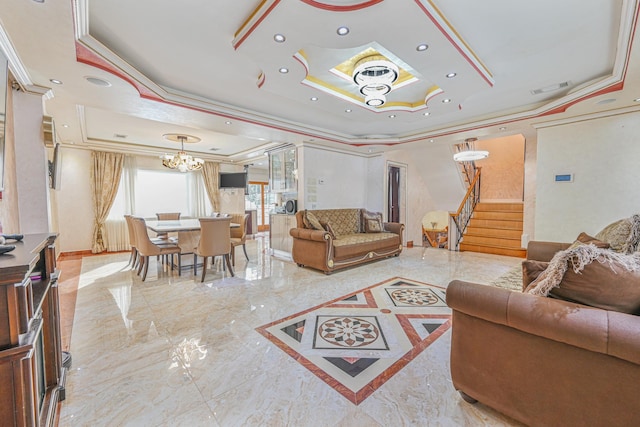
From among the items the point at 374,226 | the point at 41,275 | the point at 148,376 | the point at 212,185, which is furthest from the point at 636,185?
the point at 212,185

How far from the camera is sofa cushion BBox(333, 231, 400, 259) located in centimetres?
446

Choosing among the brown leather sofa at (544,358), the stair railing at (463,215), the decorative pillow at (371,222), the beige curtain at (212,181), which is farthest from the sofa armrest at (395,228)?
the beige curtain at (212,181)

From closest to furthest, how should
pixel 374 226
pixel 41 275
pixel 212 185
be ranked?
pixel 41 275, pixel 374 226, pixel 212 185

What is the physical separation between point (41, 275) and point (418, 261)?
5.29m

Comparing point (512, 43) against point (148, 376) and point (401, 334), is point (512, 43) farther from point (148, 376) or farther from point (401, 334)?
point (148, 376)

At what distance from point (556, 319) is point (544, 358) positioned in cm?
22

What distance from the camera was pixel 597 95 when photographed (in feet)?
10.3

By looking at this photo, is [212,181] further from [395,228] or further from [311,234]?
[395,228]

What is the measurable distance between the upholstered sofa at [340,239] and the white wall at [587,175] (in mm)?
2556

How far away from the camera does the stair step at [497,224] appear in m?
6.25

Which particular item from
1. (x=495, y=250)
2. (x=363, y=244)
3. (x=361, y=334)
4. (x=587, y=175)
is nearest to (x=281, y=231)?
(x=363, y=244)

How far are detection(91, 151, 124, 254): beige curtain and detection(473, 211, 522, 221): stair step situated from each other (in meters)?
9.20

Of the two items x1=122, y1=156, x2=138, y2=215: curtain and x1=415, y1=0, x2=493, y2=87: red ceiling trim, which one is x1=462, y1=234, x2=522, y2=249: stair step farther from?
x1=122, y1=156, x2=138, y2=215: curtain

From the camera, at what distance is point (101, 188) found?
6.19m
